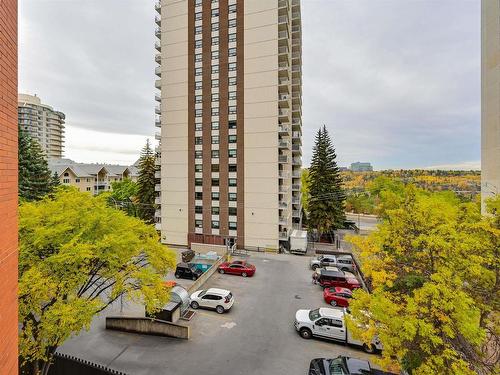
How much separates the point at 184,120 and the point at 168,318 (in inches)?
1002

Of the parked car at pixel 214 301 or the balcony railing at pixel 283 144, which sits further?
the balcony railing at pixel 283 144

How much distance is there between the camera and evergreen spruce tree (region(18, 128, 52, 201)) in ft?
105

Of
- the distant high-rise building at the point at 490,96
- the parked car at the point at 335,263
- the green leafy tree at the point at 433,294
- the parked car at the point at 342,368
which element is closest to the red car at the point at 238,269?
the parked car at the point at 335,263

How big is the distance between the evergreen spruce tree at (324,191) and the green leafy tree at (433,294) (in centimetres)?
2424

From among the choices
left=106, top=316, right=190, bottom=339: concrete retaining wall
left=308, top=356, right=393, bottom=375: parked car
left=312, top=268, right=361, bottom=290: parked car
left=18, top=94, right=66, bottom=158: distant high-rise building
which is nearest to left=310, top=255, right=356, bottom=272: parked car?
left=312, top=268, right=361, bottom=290: parked car

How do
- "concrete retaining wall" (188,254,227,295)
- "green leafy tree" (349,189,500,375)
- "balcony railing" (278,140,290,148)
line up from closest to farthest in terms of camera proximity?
"green leafy tree" (349,189,500,375)
"concrete retaining wall" (188,254,227,295)
"balcony railing" (278,140,290,148)

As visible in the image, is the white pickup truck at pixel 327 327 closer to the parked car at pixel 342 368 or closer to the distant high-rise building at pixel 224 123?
the parked car at pixel 342 368

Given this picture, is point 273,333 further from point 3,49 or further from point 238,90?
point 238,90

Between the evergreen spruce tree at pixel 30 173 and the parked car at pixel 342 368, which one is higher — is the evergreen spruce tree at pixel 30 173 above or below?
above

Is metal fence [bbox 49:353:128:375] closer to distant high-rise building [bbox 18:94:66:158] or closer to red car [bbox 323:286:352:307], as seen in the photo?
red car [bbox 323:286:352:307]

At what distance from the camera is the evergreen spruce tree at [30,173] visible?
32.0m

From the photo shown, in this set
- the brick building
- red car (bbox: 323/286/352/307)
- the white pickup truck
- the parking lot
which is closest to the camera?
the brick building

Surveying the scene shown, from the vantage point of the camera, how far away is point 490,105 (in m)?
17.3

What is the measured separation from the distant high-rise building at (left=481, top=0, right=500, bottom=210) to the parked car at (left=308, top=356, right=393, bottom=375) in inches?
532
